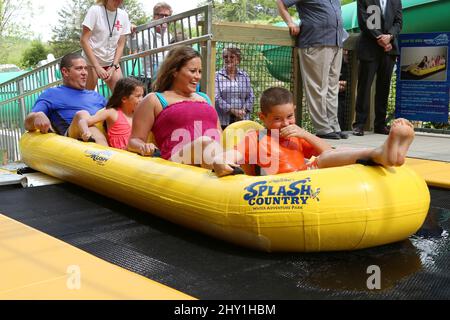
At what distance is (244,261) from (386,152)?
71 cm

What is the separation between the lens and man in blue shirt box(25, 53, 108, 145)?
13.3 feet

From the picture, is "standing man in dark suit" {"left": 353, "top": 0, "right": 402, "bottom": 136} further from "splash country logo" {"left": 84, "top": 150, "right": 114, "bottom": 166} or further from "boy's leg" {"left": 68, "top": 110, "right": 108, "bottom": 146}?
"splash country logo" {"left": 84, "top": 150, "right": 114, "bottom": 166}

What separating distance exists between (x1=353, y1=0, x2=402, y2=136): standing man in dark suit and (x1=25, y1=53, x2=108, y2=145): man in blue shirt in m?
2.84

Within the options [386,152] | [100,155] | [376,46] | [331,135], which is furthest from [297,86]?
[386,152]

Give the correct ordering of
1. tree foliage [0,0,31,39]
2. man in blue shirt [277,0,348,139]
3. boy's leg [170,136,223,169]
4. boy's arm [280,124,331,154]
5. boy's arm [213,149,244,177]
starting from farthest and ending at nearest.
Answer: tree foliage [0,0,31,39]
man in blue shirt [277,0,348,139]
boy's leg [170,136,223,169]
boy's arm [280,124,331,154]
boy's arm [213,149,244,177]

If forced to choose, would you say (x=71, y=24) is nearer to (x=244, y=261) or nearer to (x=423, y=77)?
(x=423, y=77)

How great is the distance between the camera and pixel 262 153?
2574mm

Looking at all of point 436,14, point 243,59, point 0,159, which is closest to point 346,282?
point 243,59

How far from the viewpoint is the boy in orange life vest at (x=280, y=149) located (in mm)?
2383

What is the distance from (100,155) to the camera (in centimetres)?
324

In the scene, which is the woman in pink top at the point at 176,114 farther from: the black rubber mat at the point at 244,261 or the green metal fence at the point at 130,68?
the green metal fence at the point at 130,68

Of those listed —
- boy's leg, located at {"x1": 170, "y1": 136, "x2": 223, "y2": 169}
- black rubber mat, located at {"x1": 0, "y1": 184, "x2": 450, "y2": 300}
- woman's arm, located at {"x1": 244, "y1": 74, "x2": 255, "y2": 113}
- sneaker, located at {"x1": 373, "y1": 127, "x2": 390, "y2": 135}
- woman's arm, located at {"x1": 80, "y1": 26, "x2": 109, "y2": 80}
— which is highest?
woman's arm, located at {"x1": 80, "y1": 26, "x2": 109, "y2": 80}

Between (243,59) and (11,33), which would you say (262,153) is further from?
(11,33)

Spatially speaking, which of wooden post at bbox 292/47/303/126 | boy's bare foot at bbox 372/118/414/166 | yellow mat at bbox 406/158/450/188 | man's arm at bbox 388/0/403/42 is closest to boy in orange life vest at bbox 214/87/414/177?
boy's bare foot at bbox 372/118/414/166
